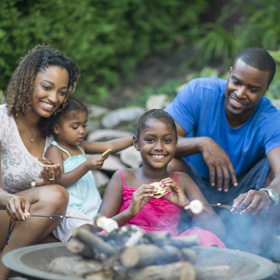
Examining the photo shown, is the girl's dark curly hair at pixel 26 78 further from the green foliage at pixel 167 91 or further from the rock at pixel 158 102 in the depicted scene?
the green foliage at pixel 167 91

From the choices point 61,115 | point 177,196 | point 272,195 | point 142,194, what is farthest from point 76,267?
point 61,115

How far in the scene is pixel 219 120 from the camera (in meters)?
A: 3.66

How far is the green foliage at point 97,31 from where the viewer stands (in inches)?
179

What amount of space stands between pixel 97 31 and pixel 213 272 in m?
4.57

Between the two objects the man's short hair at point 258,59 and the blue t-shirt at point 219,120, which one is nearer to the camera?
the man's short hair at point 258,59

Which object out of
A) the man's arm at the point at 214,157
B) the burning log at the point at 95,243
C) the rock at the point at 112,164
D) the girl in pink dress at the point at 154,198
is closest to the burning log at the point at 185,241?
the burning log at the point at 95,243

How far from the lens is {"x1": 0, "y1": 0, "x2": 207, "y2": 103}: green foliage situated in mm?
4555

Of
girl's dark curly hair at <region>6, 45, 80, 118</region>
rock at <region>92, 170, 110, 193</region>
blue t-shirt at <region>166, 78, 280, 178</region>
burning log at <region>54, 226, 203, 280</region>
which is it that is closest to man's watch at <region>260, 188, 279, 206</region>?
blue t-shirt at <region>166, 78, 280, 178</region>

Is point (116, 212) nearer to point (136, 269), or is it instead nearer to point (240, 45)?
point (136, 269)

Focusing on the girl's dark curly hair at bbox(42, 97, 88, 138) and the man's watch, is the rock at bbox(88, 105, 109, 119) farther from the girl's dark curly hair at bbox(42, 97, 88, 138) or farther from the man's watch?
the man's watch

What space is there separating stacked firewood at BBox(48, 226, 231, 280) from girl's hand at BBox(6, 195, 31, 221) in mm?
527

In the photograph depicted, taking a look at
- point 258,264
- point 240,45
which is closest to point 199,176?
point 258,264

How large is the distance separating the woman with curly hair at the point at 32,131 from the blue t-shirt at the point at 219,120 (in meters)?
0.90

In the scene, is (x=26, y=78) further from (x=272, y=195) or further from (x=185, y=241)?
(x=272, y=195)
